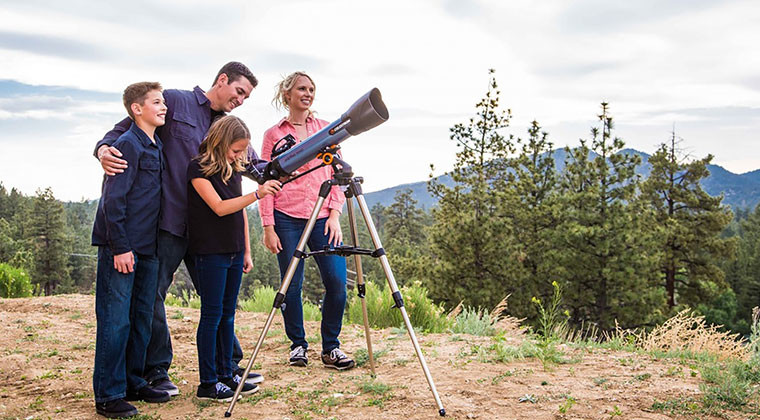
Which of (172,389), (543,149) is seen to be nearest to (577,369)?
(172,389)

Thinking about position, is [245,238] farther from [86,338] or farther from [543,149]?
[543,149]

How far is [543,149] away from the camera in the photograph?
95.9 feet

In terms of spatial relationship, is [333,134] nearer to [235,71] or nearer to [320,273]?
[235,71]

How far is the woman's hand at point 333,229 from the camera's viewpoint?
4402 mm

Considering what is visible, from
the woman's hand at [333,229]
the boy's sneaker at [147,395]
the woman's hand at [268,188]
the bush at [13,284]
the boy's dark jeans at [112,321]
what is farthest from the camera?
the bush at [13,284]

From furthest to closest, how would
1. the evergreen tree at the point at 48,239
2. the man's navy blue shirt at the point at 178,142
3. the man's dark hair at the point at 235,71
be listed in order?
1. the evergreen tree at the point at 48,239
2. the man's dark hair at the point at 235,71
3. the man's navy blue shirt at the point at 178,142

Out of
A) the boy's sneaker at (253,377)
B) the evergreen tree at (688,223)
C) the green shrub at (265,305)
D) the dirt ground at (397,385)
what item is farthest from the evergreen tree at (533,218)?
the boy's sneaker at (253,377)

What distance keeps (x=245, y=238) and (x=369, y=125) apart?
120 centimetres

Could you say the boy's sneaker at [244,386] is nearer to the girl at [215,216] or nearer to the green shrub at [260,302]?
the girl at [215,216]

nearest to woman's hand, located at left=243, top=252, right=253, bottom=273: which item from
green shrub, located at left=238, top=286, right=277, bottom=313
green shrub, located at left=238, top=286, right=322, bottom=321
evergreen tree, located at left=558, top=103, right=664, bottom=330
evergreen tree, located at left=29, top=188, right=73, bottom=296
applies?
green shrub, located at left=238, top=286, right=322, bottom=321

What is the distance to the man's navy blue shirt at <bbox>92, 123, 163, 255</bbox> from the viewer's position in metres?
3.53

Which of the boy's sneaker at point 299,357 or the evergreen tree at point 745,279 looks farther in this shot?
the evergreen tree at point 745,279

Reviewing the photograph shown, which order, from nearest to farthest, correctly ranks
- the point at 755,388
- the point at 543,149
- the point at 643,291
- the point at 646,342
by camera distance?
the point at 755,388 → the point at 646,342 → the point at 643,291 → the point at 543,149

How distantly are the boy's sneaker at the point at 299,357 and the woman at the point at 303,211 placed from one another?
216 mm
